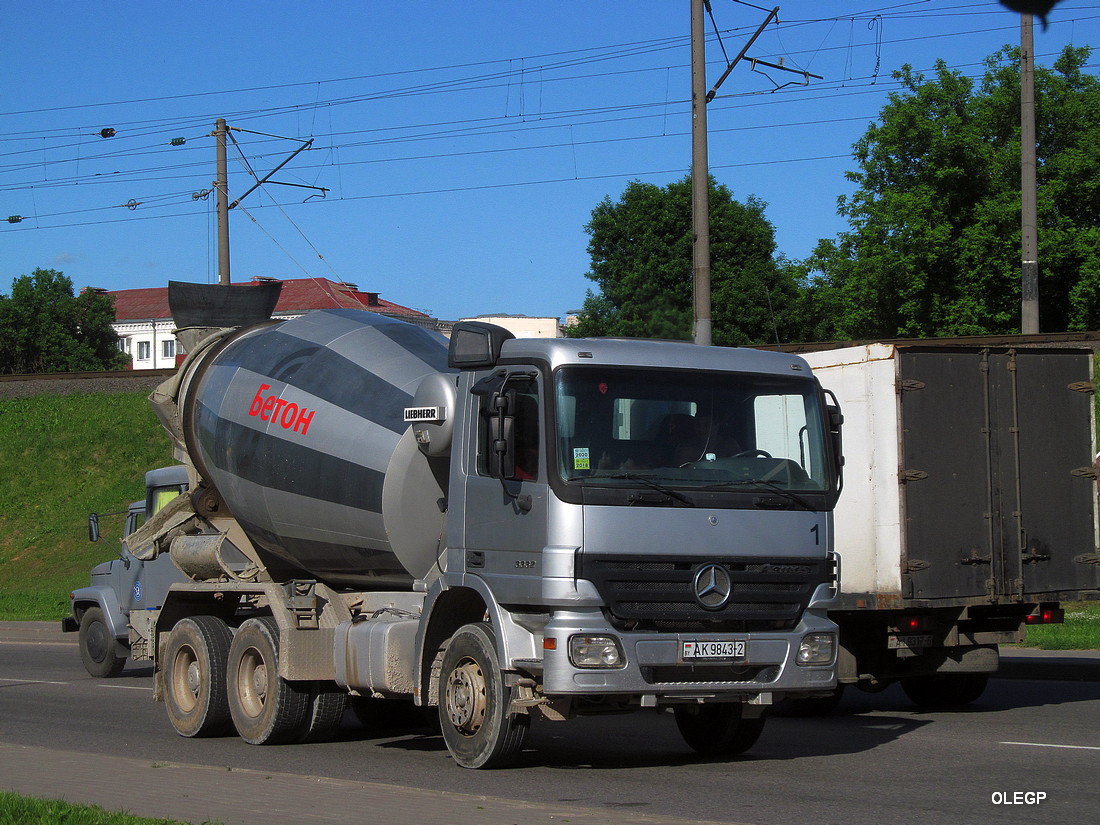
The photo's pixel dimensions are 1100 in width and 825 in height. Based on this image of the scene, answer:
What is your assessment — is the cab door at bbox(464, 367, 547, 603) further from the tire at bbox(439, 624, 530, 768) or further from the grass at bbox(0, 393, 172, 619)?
the grass at bbox(0, 393, 172, 619)

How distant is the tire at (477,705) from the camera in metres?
8.53

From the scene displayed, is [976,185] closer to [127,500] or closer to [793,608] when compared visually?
[127,500]

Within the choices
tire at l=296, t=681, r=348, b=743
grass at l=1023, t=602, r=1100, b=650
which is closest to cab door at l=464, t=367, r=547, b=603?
tire at l=296, t=681, r=348, b=743

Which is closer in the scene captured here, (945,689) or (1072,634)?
(945,689)

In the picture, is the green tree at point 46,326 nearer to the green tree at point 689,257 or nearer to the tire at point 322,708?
the green tree at point 689,257

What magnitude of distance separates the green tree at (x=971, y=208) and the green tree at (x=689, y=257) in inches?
260

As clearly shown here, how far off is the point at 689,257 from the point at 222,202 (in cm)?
3441

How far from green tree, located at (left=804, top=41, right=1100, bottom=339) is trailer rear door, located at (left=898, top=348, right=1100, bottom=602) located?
1419 inches

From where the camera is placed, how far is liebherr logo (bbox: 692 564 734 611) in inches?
327

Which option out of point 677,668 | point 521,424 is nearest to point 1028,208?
point 521,424

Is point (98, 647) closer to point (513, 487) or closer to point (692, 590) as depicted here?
point (513, 487)

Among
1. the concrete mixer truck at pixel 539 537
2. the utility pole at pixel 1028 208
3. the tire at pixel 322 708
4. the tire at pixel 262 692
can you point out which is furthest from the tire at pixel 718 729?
the utility pole at pixel 1028 208

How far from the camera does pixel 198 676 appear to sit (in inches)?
459

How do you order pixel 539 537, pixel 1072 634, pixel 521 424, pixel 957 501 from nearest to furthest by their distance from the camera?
pixel 539 537
pixel 521 424
pixel 957 501
pixel 1072 634
